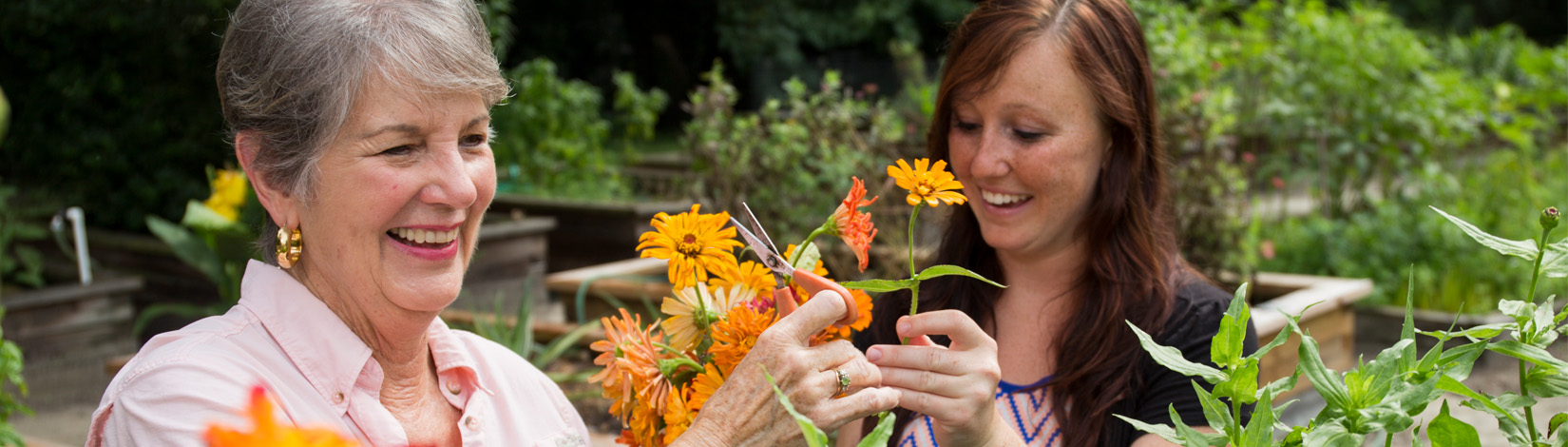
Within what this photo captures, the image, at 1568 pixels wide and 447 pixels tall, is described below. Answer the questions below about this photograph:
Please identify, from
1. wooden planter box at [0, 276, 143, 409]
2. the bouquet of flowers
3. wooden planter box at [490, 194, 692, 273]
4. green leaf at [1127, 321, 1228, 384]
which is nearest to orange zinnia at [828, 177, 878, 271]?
the bouquet of flowers

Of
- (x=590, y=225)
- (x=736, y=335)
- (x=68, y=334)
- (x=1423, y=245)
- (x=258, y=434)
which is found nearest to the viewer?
(x=258, y=434)

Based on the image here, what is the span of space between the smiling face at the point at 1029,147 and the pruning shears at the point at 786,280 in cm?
59

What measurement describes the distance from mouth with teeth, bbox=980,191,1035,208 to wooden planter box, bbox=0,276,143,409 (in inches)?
176

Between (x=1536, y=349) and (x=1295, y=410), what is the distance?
3.70 metres

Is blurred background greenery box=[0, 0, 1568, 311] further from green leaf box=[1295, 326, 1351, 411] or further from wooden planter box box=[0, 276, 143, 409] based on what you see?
green leaf box=[1295, 326, 1351, 411]

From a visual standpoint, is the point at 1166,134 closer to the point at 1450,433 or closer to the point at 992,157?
the point at 992,157

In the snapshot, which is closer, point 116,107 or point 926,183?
point 926,183

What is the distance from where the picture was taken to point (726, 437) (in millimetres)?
1167

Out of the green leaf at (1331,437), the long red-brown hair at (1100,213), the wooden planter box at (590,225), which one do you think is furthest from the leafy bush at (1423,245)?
the green leaf at (1331,437)

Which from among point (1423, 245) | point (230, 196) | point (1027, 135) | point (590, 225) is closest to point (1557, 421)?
point (1027, 135)

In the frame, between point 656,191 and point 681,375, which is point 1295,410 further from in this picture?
point 656,191

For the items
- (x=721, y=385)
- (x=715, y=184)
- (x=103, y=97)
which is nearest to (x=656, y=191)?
(x=715, y=184)

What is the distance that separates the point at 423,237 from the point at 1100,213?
113 cm

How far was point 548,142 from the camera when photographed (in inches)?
299
